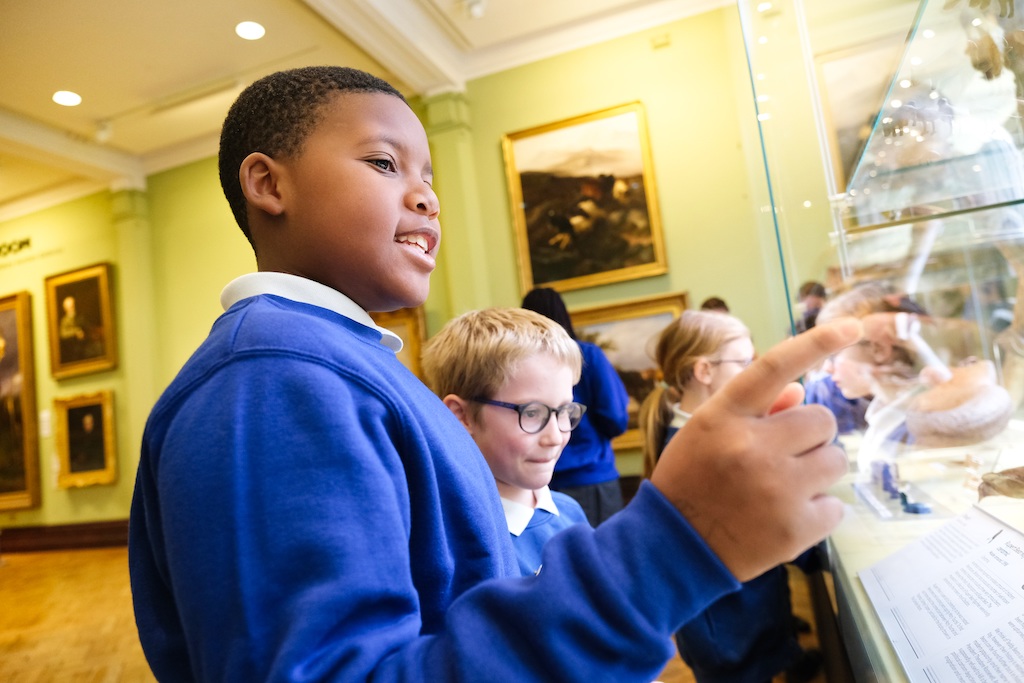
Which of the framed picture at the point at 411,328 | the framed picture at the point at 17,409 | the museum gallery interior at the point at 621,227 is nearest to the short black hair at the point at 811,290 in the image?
the museum gallery interior at the point at 621,227

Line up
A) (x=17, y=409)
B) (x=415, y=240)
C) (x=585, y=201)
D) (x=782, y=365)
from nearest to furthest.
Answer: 1. (x=782, y=365)
2. (x=415, y=240)
3. (x=585, y=201)
4. (x=17, y=409)

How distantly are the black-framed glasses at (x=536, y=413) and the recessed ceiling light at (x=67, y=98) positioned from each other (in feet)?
23.5

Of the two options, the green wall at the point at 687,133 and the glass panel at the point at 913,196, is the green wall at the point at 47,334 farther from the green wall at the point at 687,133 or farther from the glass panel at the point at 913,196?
the glass panel at the point at 913,196

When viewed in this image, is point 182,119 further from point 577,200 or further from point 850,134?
point 850,134

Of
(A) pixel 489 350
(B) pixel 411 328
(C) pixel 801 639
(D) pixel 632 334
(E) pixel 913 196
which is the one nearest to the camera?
(E) pixel 913 196

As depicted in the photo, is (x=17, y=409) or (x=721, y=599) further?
(x=17, y=409)

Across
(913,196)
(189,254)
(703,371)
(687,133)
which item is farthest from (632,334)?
(189,254)

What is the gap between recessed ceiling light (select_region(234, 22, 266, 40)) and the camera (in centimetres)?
579

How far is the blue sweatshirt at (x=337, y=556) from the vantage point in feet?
1.68

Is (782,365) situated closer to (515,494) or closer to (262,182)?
(262,182)

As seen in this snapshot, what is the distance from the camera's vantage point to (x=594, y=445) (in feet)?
11.4

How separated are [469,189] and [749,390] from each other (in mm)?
6360

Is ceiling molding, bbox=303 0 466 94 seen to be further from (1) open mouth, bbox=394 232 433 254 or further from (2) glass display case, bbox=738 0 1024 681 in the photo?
(1) open mouth, bbox=394 232 433 254

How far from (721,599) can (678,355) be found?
3.26ft
